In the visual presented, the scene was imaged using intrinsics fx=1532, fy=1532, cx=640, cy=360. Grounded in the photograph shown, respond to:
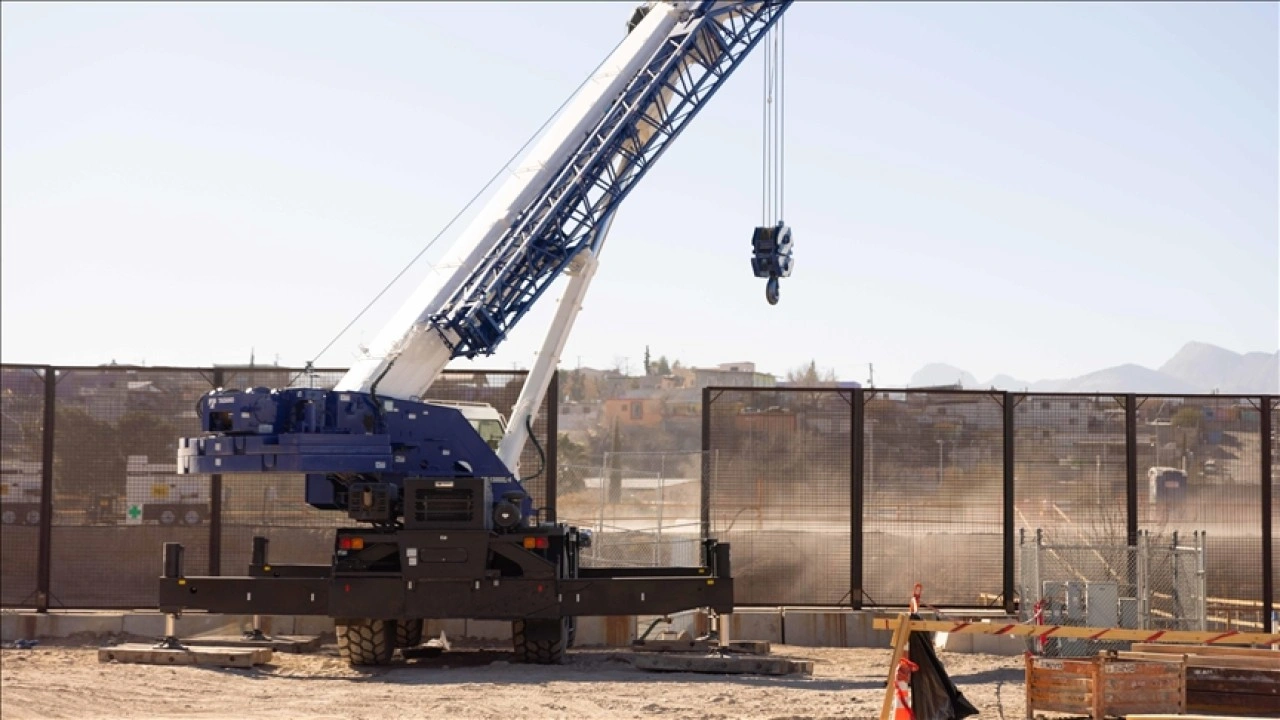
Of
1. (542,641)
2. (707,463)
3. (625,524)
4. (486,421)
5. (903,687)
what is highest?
(486,421)

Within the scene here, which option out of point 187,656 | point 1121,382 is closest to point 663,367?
point 1121,382

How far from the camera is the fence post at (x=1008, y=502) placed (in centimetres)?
2330

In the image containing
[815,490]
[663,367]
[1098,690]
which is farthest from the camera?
[663,367]

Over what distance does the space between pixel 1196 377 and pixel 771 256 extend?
386 ft

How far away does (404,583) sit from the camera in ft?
62.6

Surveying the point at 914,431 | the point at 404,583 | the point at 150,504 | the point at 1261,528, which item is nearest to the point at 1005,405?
the point at 914,431

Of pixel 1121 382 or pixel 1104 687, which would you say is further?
pixel 1121 382

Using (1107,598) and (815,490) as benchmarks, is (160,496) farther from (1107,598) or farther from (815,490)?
(1107,598)

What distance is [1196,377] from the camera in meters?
131

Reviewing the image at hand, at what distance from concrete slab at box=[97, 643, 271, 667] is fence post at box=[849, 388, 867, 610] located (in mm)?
8702

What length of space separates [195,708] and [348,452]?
397 centimetres

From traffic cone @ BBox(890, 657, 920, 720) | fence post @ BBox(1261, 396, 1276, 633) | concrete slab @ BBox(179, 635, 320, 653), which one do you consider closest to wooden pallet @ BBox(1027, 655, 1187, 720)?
traffic cone @ BBox(890, 657, 920, 720)

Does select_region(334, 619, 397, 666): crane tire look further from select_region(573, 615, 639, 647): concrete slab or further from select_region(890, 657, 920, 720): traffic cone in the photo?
Answer: select_region(890, 657, 920, 720): traffic cone

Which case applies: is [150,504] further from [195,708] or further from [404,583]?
[195,708]
